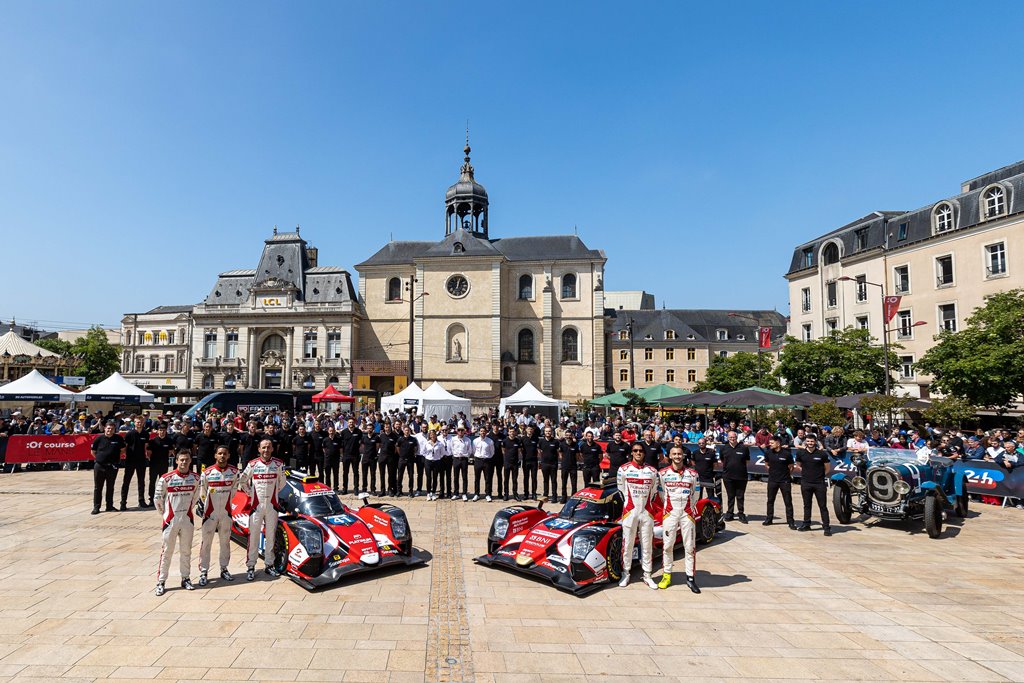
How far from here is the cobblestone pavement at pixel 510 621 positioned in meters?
5.78

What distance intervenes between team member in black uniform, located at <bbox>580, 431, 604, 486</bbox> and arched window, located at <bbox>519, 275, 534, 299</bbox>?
44.1 metres

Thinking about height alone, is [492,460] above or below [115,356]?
below

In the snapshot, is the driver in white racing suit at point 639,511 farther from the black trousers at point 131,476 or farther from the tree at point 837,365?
the tree at point 837,365

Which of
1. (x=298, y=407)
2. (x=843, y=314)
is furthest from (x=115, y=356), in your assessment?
(x=843, y=314)

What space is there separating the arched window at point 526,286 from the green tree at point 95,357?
2105 inches

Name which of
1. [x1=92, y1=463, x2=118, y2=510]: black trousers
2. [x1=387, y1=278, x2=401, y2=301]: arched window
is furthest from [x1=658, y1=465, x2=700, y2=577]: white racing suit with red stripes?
[x1=387, y1=278, x2=401, y2=301]: arched window

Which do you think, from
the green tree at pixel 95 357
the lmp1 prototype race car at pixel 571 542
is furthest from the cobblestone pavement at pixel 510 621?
the green tree at pixel 95 357

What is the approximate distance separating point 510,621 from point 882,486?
956cm

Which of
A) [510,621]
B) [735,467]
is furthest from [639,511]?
[735,467]

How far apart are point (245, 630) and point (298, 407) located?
38.9m

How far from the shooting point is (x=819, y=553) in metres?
10.6

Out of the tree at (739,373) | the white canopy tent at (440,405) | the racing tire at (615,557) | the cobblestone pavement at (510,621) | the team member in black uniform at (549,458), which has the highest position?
the tree at (739,373)

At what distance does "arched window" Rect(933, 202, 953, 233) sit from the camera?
3959cm

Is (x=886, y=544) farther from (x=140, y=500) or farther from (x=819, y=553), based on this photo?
(x=140, y=500)
